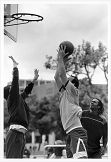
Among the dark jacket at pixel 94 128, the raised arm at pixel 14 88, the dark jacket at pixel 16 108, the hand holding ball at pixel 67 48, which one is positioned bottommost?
the dark jacket at pixel 94 128

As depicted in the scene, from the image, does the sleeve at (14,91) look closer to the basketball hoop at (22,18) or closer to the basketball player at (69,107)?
the basketball player at (69,107)

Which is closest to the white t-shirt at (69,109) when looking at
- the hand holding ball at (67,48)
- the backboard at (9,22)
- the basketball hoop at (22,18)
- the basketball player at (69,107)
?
the basketball player at (69,107)

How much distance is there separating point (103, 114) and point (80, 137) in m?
2.11

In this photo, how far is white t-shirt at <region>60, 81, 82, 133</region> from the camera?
655 cm

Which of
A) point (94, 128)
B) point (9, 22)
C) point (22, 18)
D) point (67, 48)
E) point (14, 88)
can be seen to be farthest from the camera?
point (22, 18)

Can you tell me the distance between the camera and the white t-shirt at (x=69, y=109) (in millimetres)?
6555

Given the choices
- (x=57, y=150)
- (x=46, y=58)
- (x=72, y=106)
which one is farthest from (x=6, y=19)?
(x=46, y=58)

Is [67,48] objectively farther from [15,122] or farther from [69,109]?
[15,122]

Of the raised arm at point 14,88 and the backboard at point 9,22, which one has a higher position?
the backboard at point 9,22

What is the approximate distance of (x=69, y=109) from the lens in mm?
6562

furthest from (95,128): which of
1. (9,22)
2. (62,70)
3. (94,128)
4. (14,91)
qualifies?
(9,22)

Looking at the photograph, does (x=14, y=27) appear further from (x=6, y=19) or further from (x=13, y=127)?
(x=13, y=127)

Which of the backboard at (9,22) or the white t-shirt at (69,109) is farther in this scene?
the backboard at (9,22)

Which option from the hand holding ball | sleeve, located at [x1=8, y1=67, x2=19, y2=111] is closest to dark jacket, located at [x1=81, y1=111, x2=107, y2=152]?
sleeve, located at [x1=8, y1=67, x2=19, y2=111]
